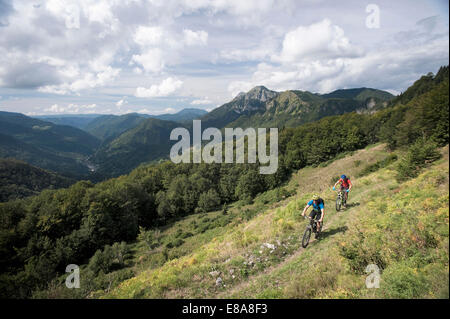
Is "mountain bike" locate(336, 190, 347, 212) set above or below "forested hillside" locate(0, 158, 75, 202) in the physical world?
above

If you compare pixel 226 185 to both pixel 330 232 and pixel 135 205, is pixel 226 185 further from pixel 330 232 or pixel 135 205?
pixel 330 232

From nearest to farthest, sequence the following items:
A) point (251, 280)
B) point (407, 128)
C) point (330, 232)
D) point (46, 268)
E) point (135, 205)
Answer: point (251, 280) → point (330, 232) → point (46, 268) → point (407, 128) → point (135, 205)

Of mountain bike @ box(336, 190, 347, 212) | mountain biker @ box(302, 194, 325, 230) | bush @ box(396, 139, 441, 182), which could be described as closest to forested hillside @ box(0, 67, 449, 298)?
bush @ box(396, 139, 441, 182)

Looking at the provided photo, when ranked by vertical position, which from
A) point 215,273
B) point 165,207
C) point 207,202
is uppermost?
point 215,273

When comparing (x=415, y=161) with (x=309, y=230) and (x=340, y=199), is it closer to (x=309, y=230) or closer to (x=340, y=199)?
(x=340, y=199)

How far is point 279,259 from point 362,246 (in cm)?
370

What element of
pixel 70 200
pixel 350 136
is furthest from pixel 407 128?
pixel 70 200

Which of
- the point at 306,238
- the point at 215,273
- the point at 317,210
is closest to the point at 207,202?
the point at 306,238

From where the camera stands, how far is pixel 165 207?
55.9 m

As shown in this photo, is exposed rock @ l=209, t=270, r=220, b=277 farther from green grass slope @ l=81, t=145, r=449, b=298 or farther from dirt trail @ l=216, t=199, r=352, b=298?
dirt trail @ l=216, t=199, r=352, b=298

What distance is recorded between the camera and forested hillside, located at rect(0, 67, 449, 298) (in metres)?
13.1
